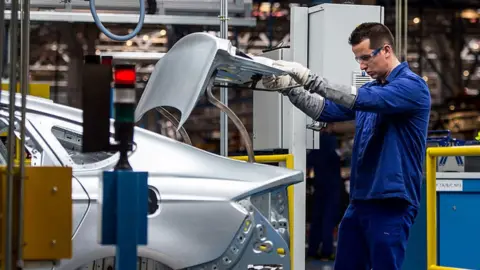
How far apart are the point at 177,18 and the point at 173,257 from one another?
410cm

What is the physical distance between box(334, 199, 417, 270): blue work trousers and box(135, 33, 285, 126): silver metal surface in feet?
3.10

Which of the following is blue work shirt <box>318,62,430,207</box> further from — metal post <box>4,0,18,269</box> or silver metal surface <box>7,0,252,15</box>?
silver metal surface <box>7,0,252,15</box>

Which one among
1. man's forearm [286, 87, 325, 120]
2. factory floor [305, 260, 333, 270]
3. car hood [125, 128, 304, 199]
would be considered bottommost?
factory floor [305, 260, 333, 270]

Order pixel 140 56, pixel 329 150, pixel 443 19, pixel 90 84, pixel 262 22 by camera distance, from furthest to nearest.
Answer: pixel 443 19 < pixel 262 22 < pixel 329 150 < pixel 140 56 < pixel 90 84

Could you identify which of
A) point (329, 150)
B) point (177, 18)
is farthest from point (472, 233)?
point (329, 150)

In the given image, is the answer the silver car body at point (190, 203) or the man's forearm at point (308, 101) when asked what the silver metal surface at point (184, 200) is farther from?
the man's forearm at point (308, 101)

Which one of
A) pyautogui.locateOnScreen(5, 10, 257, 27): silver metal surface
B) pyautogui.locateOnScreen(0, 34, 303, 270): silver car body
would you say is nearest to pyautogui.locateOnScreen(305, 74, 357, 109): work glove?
pyautogui.locateOnScreen(0, 34, 303, 270): silver car body

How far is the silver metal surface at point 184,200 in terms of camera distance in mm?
5133

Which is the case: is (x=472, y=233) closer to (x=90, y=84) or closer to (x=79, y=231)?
(x=79, y=231)

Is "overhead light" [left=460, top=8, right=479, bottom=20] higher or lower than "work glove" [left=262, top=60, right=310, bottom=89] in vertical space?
higher

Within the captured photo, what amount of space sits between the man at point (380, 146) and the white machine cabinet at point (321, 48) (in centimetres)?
208

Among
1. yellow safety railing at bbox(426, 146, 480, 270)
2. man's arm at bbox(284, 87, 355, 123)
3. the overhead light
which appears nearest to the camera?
man's arm at bbox(284, 87, 355, 123)

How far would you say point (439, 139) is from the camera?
8.59m

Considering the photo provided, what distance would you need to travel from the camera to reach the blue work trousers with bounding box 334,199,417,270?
5.42 m
